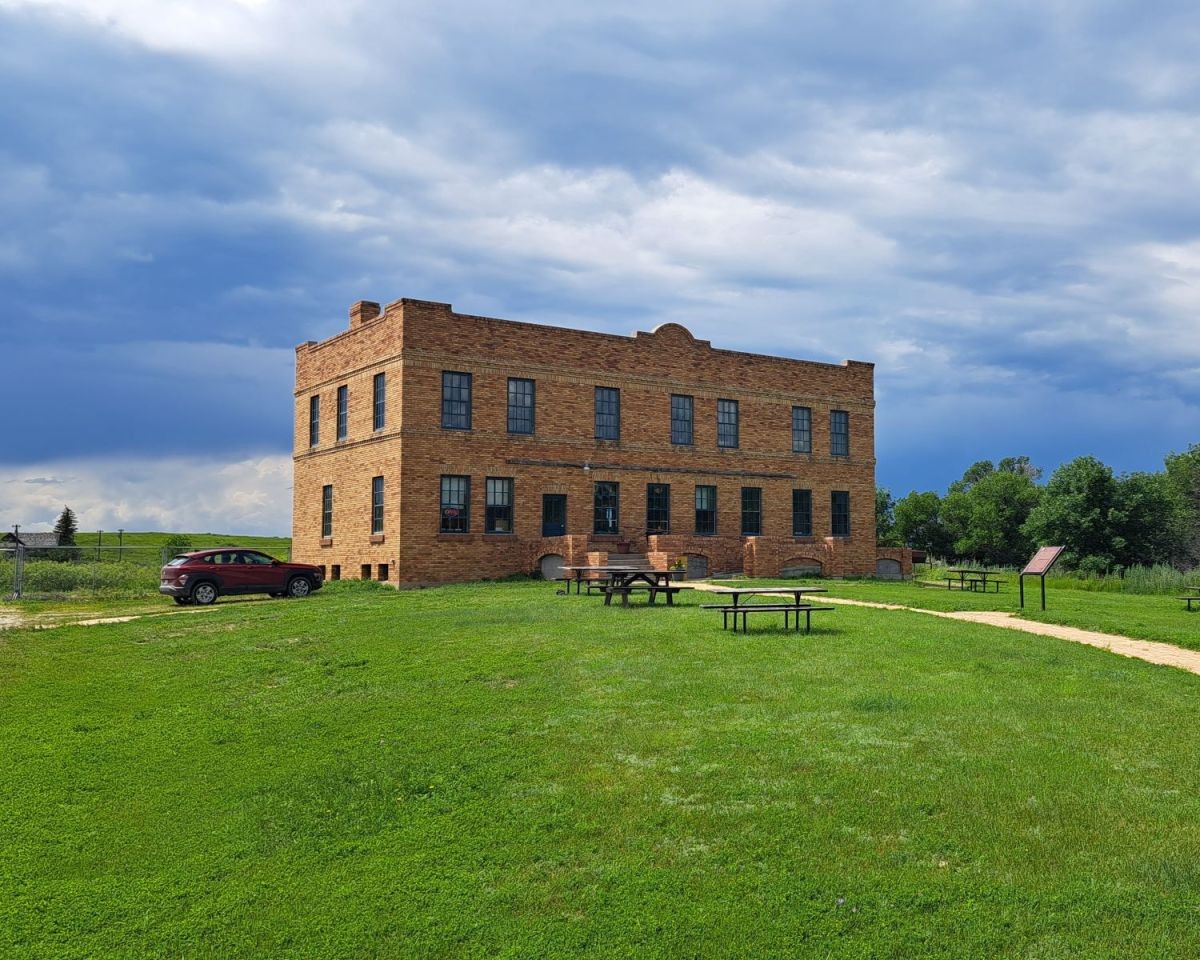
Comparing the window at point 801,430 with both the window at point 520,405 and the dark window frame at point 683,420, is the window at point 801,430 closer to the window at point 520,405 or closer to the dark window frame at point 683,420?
the dark window frame at point 683,420

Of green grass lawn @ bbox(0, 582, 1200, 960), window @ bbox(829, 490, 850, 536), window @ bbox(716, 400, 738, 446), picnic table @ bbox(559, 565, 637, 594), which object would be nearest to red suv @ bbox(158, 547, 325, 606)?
picnic table @ bbox(559, 565, 637, 594)

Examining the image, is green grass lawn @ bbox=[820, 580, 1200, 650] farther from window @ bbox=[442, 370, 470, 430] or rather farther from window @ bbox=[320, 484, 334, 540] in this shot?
window @ bbox=[320, 484, 334, 540]

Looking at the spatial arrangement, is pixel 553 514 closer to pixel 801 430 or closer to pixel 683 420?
pixel 683 420

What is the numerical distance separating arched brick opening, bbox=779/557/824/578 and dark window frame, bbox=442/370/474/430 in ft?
43.8

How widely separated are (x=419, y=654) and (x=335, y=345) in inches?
952

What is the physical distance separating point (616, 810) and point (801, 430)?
1357 inches

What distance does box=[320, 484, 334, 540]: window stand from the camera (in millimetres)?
36000


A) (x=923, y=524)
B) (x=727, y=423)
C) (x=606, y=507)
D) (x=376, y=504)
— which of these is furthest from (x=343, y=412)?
(x=923, y=524)

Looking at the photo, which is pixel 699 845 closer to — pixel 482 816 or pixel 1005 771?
pixel 482 816

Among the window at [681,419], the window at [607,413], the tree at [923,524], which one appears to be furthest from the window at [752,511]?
the tree at [923,524]

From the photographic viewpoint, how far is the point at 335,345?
35844 mm

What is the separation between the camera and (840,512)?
41.4 metres

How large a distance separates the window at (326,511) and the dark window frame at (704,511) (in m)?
13.8

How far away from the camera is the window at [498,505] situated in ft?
107
